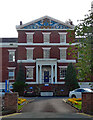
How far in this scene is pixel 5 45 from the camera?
5241cm

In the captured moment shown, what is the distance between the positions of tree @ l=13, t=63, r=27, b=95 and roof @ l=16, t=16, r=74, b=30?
7.82 meters

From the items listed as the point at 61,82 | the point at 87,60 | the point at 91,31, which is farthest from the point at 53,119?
the point at 61,82

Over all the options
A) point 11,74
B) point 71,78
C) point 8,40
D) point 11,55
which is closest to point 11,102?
point 71,78

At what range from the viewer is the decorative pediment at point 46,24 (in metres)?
50.0

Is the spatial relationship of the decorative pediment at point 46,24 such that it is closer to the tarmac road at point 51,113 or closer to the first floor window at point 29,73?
the first floor window at point 29,73

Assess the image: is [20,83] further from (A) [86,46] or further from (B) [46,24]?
(A) [86,46]

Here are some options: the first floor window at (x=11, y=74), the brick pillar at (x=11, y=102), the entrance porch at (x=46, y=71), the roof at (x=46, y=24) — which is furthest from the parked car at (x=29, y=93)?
the brick pillar at (x=11, y=102)

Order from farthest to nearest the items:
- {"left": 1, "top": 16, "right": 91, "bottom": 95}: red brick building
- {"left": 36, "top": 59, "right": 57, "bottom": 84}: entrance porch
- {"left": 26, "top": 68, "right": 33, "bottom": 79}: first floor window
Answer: {"left": 26, "top": 68, "right": 33, "bottom": 79}: first floor window < {"left": 1, "top": 16, "right": 91, "bottom": 95}: red brick building < {"left": 36, "top": 59, "right": 57, "bottom": 84}: entrance porch

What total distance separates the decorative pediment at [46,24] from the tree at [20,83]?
784 cm

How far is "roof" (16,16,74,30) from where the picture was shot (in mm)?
49919

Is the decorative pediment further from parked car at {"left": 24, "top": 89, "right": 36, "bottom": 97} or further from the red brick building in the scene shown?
parked car at {"left": 24, "top": 89, "right": 36, "bottom": 97}

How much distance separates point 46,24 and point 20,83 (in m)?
12.8

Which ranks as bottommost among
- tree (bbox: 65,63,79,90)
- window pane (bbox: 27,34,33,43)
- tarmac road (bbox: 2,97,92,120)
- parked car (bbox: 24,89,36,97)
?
parked car (bbox: 24,89,36,97)

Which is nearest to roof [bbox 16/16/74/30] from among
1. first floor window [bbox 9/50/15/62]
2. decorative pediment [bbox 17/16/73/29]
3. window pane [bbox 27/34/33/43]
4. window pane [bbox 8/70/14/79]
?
decorative pediment [bbox 17/16/73/29]
